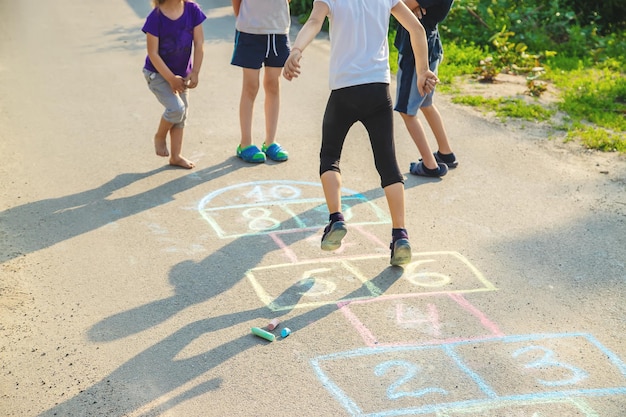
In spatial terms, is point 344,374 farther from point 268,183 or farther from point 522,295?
point 268,183

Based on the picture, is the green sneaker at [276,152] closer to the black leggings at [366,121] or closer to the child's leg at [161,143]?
the child's leg at [161,143]

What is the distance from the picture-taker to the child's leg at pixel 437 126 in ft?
20.6

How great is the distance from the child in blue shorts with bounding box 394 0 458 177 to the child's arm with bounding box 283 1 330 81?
59.7 inches

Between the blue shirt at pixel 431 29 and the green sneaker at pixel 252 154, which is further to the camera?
the green sneaker at pixel 252 154

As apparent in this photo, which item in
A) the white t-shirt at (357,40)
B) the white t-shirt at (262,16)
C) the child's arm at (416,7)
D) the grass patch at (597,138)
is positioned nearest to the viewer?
the white t-shirt at (357,40)

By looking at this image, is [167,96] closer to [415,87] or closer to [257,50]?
[257,50]

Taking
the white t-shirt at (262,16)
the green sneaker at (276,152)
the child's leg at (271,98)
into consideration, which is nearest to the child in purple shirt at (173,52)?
the white t-shirt at (262,16)

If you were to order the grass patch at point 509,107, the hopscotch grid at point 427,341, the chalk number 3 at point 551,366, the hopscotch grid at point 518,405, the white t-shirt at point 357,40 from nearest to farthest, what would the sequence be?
the hopscotch grid at point 518,405 < the chalk number 3 at point 551,366 < the hopscotch grid at point 427,341 < the white t-shirt at point 357,40 < the grass patch at point 509,107

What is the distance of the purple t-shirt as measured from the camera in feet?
19.1

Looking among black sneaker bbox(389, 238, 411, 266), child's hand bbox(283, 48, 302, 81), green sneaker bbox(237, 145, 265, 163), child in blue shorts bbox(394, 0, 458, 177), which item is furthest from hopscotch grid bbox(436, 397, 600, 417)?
green sneaker bbox(237, 145, 265, 163)

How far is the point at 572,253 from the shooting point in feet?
16.4

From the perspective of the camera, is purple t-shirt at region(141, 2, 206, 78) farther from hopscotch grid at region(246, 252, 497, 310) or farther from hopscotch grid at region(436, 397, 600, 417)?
hopscotch grid at region(436, 397, 600, 417)

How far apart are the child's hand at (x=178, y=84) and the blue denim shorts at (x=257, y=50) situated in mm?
499

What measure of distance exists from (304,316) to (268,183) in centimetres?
202
